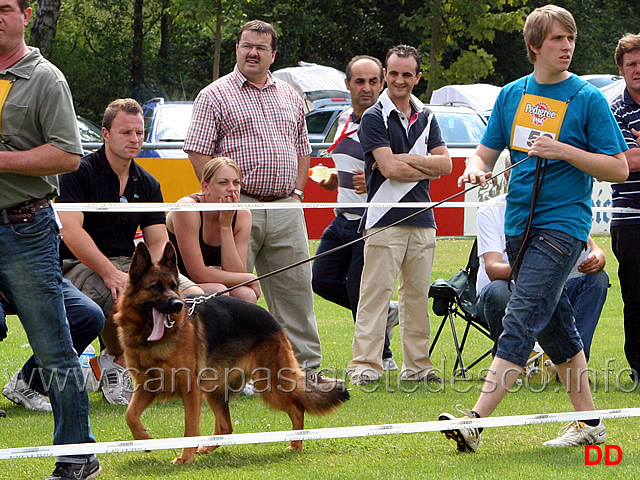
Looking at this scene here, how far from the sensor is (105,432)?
516cm

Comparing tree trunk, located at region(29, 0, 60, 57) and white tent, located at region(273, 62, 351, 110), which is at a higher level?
tree trunk, located at region(29, 0, 60, 57)

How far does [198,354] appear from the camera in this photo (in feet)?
15.9

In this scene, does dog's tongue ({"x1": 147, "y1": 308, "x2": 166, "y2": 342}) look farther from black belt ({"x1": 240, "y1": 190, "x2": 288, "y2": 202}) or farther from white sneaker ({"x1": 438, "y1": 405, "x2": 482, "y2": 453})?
black belt ({"x1": 240, "y1": 190, "x2": 288, "y2": 202})

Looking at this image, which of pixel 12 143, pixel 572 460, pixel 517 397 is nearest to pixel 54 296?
pixel 12 143

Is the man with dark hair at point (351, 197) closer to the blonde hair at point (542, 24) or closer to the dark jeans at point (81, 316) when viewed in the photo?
the dark jeans at point (81, 316)

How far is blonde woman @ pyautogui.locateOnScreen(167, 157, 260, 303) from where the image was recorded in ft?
19.8

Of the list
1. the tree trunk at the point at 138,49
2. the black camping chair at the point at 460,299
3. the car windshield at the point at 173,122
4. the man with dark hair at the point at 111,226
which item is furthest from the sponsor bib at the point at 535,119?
the tree trunk at the point at 138,49

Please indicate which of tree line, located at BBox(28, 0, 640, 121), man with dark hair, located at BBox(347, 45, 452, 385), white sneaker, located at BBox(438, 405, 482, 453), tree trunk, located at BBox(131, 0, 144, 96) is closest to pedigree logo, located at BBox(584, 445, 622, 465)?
white sneaker, located at BBox(438, 405, 482, 453)

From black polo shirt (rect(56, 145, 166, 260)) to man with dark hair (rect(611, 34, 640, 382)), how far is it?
9.75ft

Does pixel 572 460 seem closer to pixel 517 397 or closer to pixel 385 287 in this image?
pixel 517 397

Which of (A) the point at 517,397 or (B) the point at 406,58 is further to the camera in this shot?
(B) the point at 406,58

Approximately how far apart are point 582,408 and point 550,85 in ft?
5.16

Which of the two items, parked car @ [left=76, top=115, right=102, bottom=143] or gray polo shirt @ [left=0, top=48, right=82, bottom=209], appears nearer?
gray polo shirt @ [left=0, top=48, right=82, bottom=209]

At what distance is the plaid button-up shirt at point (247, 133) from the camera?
21.2 feet
